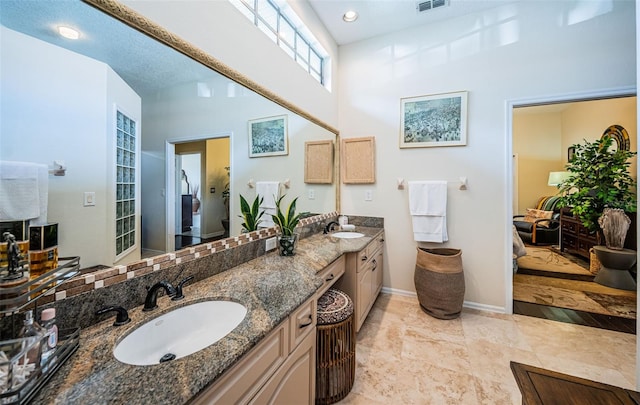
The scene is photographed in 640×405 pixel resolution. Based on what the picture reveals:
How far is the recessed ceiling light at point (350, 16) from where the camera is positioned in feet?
8.06

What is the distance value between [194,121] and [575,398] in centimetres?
204

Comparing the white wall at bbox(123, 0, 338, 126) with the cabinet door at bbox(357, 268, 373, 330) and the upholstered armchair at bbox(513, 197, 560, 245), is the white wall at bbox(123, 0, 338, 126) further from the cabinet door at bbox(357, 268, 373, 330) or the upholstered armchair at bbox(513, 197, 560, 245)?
the upholstered armchair at bbox(513, 197, 560, 245)

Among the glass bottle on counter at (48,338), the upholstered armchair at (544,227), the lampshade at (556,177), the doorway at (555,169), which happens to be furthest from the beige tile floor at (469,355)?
the lampshade at (556,177)

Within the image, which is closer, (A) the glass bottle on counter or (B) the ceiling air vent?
(A) the glass bottle on counter

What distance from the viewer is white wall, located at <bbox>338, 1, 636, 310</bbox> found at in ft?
7.07

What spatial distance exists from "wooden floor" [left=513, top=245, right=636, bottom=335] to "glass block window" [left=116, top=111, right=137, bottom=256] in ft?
10.6

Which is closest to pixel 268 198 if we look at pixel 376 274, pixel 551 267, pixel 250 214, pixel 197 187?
pixel 250 214

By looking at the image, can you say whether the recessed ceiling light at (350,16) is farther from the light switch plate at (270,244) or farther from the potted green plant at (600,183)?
the potted green plant at (600,183)

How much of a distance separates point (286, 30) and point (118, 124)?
1.75m

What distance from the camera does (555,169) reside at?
221 inches

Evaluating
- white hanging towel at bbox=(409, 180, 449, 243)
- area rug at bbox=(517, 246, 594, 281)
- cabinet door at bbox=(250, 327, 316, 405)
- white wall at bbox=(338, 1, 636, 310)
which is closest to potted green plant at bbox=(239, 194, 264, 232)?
cabinet door at bbox=(250, 327, 316, 405)

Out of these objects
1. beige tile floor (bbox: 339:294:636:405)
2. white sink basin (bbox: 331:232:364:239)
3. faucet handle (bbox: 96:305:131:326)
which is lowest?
beige tile floor (bbox: 339:294:636:405)

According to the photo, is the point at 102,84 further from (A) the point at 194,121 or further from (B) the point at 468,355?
(B) the point at 468,355

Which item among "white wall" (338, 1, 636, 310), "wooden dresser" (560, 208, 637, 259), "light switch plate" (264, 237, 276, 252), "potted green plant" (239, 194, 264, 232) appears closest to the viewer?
"potted green plant" (239, 194, 264, 232)
